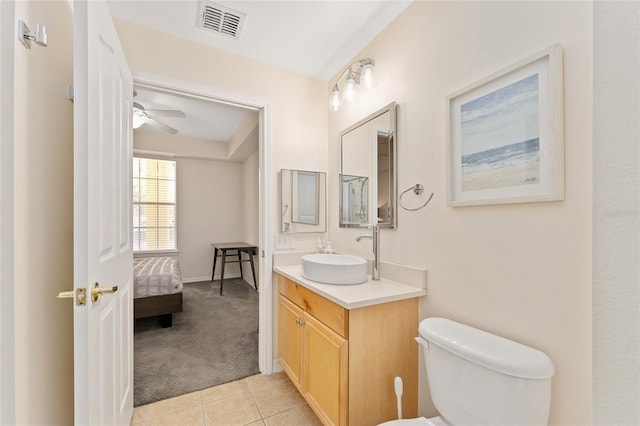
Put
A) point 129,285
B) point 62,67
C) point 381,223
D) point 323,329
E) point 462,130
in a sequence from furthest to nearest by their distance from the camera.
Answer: point 381,223 → point 129,285 → point 323,329 → point 462,130 → point 62,67

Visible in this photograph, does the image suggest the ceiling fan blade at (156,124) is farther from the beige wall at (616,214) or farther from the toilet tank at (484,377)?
the beige wall at (616,214)

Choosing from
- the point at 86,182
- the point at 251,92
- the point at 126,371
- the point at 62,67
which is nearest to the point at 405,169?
the point at 251,92

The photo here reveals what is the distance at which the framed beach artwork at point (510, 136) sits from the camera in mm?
945

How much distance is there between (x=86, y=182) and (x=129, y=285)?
0.95 meters

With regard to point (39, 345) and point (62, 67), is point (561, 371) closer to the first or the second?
point (39, 345)

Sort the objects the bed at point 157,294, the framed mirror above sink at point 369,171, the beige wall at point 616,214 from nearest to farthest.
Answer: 1. the beige wall at point 616,214
2. the framed mirror above sink at point 369,171
3. the bed at point 157,294

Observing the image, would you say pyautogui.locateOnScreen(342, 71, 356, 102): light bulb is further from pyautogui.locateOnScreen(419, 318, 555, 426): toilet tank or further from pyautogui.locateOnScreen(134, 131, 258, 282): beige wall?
pyautogui.locateOnScreen(134, 131, 258, 282): beige wall

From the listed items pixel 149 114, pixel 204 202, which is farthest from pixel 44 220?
pixel 204 202

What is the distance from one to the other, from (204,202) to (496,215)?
4.95 metres

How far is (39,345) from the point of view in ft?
3.09

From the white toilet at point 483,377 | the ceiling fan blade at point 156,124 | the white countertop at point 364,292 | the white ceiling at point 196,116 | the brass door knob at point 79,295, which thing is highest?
the white ceiling at point 196,116

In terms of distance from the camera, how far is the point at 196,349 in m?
2.46

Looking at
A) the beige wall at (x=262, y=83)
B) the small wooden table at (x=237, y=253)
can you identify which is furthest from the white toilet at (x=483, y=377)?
the small wooden table at (x=237, y=253)

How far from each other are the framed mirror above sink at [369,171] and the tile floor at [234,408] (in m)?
A: 1.26
